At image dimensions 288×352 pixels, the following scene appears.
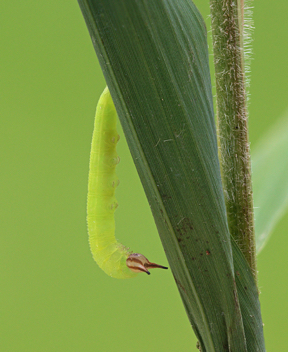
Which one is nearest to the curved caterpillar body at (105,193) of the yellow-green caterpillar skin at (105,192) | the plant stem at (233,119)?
the yellow-green caterpillar skin at (105,192)

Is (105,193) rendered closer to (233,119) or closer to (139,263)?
(139,263)

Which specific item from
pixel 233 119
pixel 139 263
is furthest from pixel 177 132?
pixel 139 263

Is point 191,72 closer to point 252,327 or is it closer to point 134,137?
point 134,137

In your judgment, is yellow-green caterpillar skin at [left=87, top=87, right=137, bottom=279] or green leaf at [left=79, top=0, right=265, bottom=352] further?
yellow-green caterpillar skin at [left=87, top=87, right=137, bottom=279]

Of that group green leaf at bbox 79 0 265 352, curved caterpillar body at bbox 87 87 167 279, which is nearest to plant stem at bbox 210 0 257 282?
green leaf at bbox 79 0 265 352

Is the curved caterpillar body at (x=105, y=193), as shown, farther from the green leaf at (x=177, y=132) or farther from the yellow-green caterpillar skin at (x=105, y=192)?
the green leaf at (x=177, y=132)

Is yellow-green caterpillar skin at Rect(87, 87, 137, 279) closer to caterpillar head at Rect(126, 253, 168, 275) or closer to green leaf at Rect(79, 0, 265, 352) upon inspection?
caterpillar head at Rect(126, 253, 168, 275)
